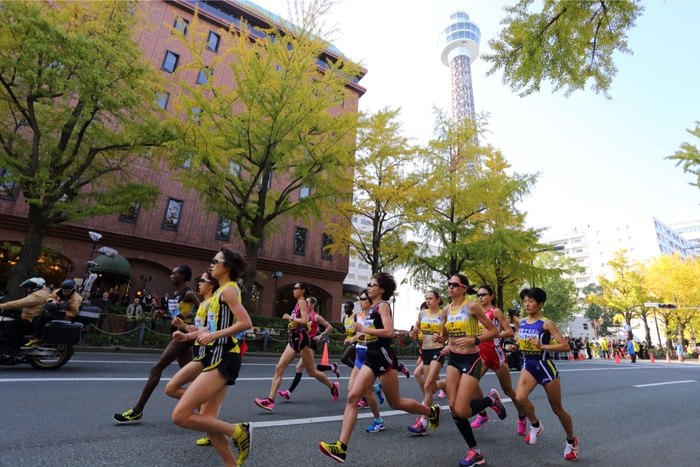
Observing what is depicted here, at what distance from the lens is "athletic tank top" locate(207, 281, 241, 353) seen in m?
2.95

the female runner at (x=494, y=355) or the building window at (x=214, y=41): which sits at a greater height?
the building window at (x=214, y=41)

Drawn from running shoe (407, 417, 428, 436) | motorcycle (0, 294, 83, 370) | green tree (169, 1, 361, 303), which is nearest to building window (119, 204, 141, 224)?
green tree (169, 1, 361, 303)

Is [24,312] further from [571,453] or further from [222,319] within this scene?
[571,453]

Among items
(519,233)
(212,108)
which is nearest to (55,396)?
(212,108)

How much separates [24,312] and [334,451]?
285 inches

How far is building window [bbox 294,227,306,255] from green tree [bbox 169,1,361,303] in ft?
30.2

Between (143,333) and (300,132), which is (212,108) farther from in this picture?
(143,333)

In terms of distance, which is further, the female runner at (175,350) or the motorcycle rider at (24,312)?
the motorcycle rider at (24,312)

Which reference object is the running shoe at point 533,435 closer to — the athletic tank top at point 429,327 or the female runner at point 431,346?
the female runner at point 431,346

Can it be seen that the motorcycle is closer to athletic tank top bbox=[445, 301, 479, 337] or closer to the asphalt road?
the asphalt road

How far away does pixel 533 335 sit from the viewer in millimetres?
4539

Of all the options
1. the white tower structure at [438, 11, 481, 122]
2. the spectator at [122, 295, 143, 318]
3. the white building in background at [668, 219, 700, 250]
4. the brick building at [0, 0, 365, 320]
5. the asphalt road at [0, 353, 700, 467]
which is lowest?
the asphalt road at [0, 353, 700, 467]

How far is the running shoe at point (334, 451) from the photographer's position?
3.05 m

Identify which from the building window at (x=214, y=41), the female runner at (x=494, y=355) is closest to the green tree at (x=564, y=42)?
the female runner at (x=494, y=355)
